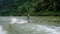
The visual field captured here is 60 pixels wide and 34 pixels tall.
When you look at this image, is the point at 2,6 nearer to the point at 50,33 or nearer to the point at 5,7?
the point at 5,7

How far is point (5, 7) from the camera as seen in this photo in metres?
54.0

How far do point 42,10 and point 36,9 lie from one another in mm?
1789

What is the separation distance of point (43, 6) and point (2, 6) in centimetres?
2573

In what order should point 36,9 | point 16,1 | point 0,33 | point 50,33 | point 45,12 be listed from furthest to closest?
point 16,1, point 36,9, point 45,12, point 0,33, point 50,33

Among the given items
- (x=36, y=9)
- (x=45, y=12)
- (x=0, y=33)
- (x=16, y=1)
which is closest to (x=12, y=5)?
(x=16, y=1)

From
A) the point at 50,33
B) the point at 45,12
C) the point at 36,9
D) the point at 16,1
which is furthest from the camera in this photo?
the point at 16,1

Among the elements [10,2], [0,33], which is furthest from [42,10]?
[10,2]

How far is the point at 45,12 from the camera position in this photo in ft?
97.9

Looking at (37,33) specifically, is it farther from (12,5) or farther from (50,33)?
(12,5)

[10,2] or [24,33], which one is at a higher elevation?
[10,2]

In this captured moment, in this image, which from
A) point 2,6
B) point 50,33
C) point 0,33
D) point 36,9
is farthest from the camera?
point 2,6

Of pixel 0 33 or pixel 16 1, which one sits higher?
pixel 16 1

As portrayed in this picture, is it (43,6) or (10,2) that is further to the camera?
(10,2)

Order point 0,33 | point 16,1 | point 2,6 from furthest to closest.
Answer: point 2,6
point 16,1
point 0,33
